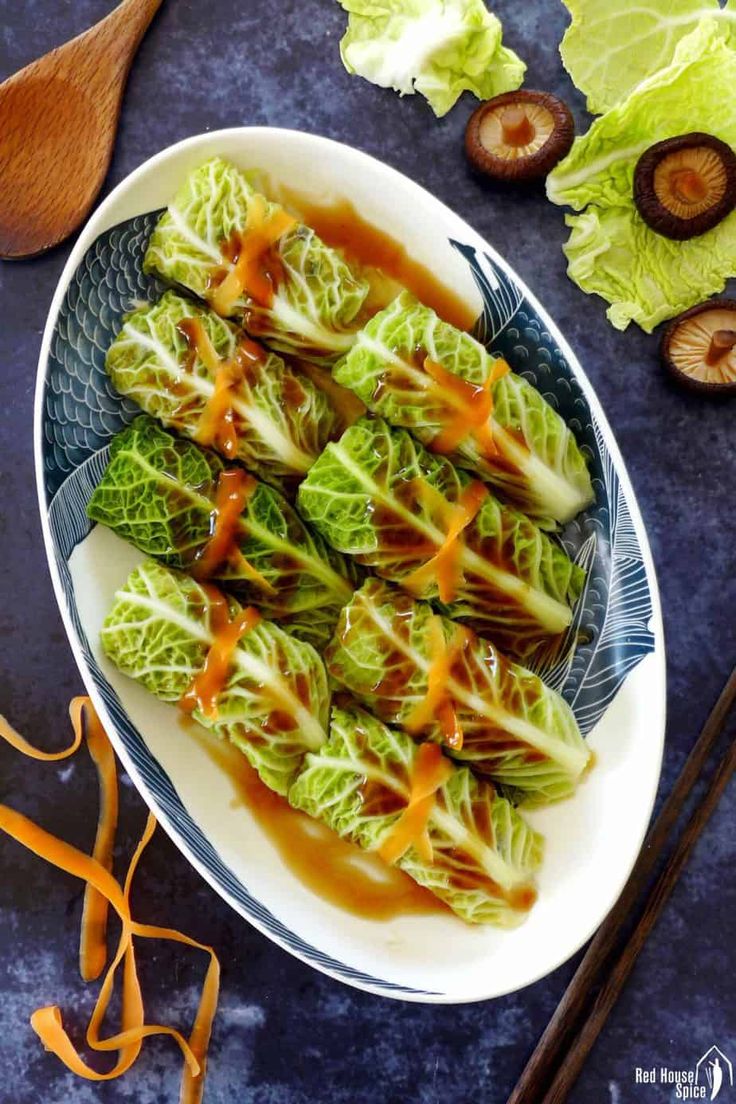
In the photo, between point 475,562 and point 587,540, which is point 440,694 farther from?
point 587,540

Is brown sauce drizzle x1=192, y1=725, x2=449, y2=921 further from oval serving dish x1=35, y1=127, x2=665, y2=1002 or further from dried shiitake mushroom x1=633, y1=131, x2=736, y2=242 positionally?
dried shiitake mushroom x1=633, y1=131, x2=736, y2=242

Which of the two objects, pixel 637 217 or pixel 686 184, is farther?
pixel 637 217

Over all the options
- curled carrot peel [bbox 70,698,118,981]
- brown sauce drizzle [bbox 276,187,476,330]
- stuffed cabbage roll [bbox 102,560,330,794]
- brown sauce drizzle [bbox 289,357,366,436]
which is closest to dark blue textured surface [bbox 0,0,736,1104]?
curled carrot peel [bbox 70,698,118,981]

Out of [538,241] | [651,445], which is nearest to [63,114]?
[538,241]

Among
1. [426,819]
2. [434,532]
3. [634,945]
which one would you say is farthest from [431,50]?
[634,945]

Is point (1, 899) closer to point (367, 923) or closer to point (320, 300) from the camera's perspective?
point (367, 923)
